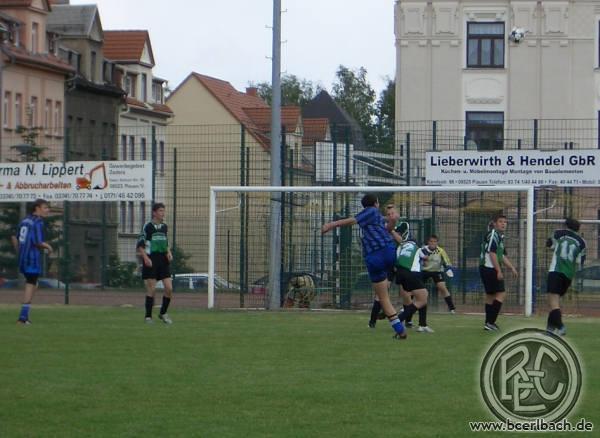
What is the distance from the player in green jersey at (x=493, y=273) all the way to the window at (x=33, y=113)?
40.4 meters

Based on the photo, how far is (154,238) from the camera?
69.0ft

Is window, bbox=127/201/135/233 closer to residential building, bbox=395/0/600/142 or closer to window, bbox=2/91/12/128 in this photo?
residential building, bbox=395/0/600/142

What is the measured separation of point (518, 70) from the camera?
51.8 metres

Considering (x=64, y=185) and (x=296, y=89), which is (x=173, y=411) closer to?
(x=64, y=185)

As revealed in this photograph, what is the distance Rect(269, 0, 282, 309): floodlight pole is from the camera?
2723 cm

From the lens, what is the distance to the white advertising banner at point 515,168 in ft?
88.9

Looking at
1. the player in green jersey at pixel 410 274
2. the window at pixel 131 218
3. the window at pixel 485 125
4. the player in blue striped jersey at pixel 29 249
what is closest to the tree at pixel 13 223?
the window at pixel 131 218

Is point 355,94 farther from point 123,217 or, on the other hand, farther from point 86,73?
point 123,217

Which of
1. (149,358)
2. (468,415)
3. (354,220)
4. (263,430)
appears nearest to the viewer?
(263,430)

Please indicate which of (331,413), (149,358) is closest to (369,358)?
(149,358)

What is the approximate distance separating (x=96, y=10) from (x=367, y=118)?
45.3 metres

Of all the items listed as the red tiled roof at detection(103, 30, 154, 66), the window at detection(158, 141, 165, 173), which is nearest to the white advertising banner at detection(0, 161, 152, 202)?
the window at detection(158, 141, 165, 173)

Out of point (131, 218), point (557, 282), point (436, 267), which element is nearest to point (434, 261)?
point (436, 267)

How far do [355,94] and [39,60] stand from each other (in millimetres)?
56390
